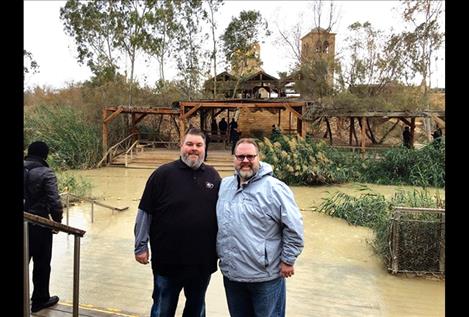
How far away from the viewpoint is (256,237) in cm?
271

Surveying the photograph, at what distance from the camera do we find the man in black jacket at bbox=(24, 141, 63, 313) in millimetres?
3932

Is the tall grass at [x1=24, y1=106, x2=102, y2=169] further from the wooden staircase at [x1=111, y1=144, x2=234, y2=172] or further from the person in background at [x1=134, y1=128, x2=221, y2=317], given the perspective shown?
the person in background at [x1=134, y1=128, x2=221, y2=317]

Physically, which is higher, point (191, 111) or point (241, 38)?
point (241, 38)

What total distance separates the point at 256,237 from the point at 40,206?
236 cm

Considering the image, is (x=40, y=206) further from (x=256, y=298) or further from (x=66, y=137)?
(x=66, y=137)

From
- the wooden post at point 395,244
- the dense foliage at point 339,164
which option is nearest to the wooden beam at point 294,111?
the dense foliage at point 339,164

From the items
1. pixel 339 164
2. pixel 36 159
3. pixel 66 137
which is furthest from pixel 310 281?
pixel 66 137

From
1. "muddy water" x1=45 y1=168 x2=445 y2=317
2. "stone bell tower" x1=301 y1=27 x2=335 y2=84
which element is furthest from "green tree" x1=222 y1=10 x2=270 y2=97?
"muddy water" x1=45 y1=168 x2=445 y2=317

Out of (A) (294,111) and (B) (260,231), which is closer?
(B) (260,231)

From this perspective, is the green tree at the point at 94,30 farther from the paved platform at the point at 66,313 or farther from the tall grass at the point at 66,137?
the paved platform at the point at 66,313

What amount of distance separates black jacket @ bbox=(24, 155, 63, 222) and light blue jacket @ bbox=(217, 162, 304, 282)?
2.03 meters

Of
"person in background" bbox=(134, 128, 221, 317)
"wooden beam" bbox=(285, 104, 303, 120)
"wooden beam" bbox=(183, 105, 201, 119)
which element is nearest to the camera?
"person in background" bbox=(134, 128, 221, 317)

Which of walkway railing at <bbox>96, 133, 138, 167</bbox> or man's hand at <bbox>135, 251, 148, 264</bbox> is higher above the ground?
walkway railing at <bbox>96, 133, 138, 167</bbox>
